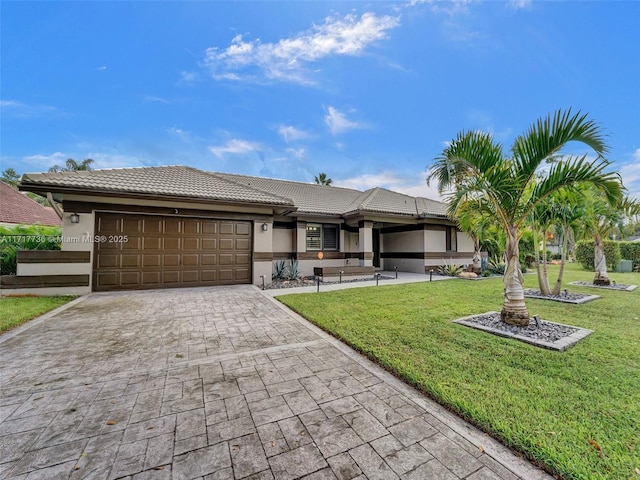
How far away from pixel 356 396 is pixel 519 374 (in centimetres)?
199

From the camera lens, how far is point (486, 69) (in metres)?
11.6

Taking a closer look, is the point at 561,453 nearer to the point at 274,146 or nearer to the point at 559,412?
the point at 559,412

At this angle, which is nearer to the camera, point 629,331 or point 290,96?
point 629,331

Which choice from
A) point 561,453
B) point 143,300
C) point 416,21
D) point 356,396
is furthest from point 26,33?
point 561,453

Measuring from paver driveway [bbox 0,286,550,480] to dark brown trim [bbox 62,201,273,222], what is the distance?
4884 mm

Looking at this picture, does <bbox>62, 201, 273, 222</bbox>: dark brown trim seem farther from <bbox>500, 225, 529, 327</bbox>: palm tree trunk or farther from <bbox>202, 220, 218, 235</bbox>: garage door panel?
<bbox>500, 225, 529, 327</bbox>: palm tree trunk

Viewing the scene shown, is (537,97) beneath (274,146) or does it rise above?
beneath

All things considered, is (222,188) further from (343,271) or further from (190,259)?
(343,271)

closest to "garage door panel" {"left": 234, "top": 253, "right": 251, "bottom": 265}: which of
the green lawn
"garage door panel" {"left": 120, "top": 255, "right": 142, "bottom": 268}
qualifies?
"garage door panel" {"left": 120, "top": 255, "right": 142, "bottom": 268}

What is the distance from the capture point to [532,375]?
9.79ft

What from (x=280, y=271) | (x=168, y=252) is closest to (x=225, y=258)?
(x=168, y=252)

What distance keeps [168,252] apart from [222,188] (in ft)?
9.69

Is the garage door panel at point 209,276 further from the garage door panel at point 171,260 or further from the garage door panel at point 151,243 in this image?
the garage door panel at point 151,243

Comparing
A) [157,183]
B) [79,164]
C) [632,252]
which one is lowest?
[632,252]
